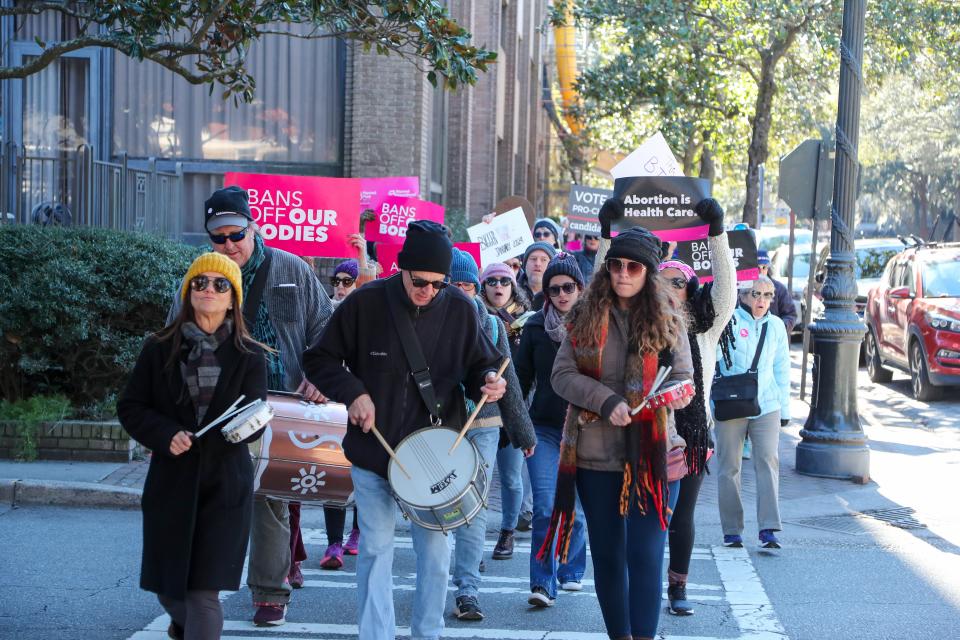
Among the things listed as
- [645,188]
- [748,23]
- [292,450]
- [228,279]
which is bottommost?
[292,450]

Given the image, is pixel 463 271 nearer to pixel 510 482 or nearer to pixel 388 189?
pixel 510 482

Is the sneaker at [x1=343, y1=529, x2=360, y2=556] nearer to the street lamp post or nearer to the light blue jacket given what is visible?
the light blue jacket

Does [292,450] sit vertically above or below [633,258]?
below

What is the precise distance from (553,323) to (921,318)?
1114 centimetres

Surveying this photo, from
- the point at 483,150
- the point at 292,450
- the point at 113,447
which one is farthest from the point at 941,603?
the point at 483,150

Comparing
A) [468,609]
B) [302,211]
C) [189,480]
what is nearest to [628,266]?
[189,480]

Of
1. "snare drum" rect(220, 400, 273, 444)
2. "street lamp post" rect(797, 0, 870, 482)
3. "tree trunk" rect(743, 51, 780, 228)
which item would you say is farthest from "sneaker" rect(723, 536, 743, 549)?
"tree trunk" rect(743, 51, 780, 228)

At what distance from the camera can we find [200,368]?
16.1ft

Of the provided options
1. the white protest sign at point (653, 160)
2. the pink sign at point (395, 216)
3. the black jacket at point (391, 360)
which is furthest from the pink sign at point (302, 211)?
the black jacket at point (391, 360)

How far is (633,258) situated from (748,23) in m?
18.3

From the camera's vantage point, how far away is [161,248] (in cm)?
1049

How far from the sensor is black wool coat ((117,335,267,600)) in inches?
189

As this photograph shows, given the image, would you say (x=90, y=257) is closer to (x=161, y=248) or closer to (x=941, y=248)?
(x=161, y=248)

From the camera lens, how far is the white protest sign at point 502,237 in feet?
40.5
